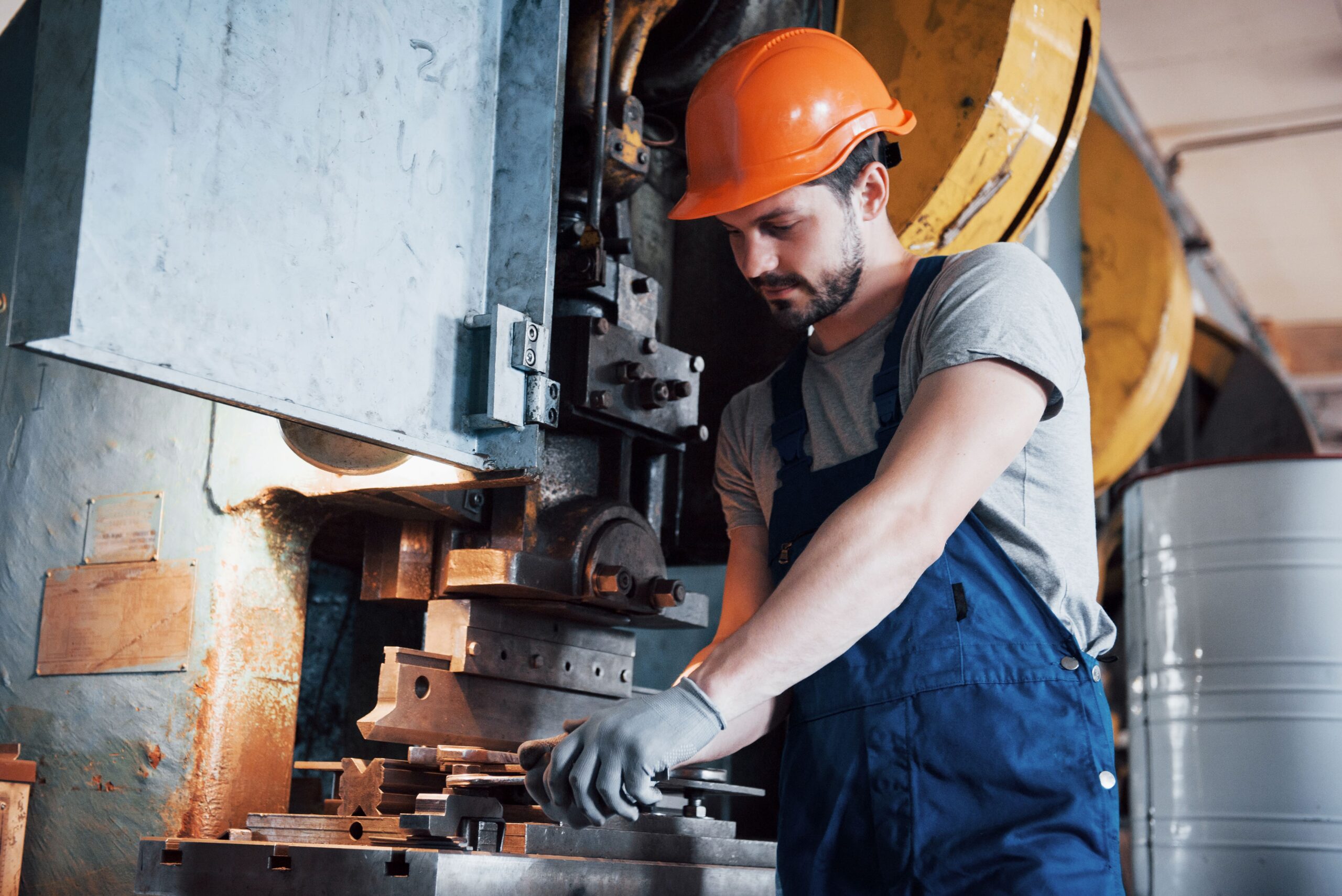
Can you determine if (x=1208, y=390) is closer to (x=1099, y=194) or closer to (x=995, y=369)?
(x=1099, y=194)

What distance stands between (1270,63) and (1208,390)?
4.40ft

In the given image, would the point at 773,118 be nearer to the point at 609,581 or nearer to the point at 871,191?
the point at 871,191

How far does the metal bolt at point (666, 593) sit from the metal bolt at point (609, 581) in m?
0.07

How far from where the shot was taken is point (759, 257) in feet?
4.91

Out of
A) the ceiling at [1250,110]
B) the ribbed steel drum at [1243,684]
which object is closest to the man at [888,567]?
the ribbed steel drum at [1243,684]

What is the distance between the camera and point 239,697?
1549mm

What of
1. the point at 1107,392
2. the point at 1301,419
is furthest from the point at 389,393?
the point at 1301,419

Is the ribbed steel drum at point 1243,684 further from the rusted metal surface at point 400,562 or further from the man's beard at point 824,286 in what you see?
the rusted metal surface at point 400,562

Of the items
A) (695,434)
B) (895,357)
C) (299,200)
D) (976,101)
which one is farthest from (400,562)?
(976,101)

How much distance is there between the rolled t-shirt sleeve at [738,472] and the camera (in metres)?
1.65

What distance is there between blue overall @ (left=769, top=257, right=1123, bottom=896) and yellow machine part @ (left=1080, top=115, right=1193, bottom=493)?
2.00 meters

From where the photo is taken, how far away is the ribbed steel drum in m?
2.22

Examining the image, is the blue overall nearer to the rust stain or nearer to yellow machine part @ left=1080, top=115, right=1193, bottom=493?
the rust stain

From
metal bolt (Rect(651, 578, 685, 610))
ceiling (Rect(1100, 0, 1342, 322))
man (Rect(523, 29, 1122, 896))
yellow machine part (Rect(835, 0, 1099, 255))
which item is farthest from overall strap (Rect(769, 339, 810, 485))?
ceiling (Rect(1100, 0, 1342, 322))
